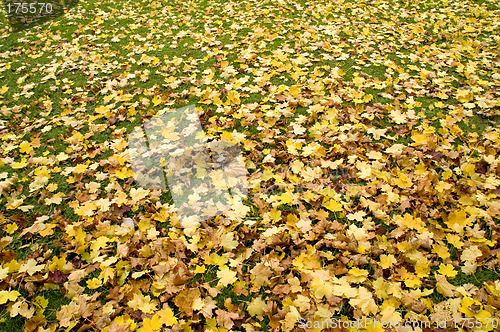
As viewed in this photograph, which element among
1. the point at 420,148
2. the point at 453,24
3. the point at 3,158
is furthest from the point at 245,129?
the point at 453,24

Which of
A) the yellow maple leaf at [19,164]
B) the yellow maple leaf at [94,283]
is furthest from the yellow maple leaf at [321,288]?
the yellow maple leaf at [19,164]

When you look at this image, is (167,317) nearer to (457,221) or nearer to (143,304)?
(143,304)

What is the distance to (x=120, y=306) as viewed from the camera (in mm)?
2291

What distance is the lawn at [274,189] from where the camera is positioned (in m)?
2.25

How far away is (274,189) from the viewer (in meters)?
3.11

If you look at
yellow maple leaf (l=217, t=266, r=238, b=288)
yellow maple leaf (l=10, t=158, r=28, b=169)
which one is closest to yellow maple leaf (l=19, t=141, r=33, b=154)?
yellow maple leaf (l=10, t=158, r=28, b=169)

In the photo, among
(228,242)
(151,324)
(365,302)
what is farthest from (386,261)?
(151,324)

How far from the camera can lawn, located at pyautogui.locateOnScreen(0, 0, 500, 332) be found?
2250mm

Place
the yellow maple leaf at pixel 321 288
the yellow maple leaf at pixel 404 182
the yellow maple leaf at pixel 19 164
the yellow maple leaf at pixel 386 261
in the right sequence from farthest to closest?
1. the yellow maple leaf at pixel 19 164
2. the yellow maple leaf at pixel 404 182
3. the yellow maple leaf at pixel 386 261
4. the yellow maple leaf at pixel 321 288

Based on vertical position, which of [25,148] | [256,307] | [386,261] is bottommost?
[256,307]

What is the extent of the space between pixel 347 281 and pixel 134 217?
2.04m

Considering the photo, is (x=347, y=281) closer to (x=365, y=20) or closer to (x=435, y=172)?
(x=435, y=172)

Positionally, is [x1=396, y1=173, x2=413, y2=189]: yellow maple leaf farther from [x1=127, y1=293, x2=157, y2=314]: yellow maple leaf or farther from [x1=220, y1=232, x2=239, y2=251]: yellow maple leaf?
[x1=127, y1=293, x2=157, y2=314]: yellow maple leaf

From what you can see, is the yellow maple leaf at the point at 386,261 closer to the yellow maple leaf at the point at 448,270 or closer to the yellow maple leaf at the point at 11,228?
the yellow maple leaf at the point at 448,270
